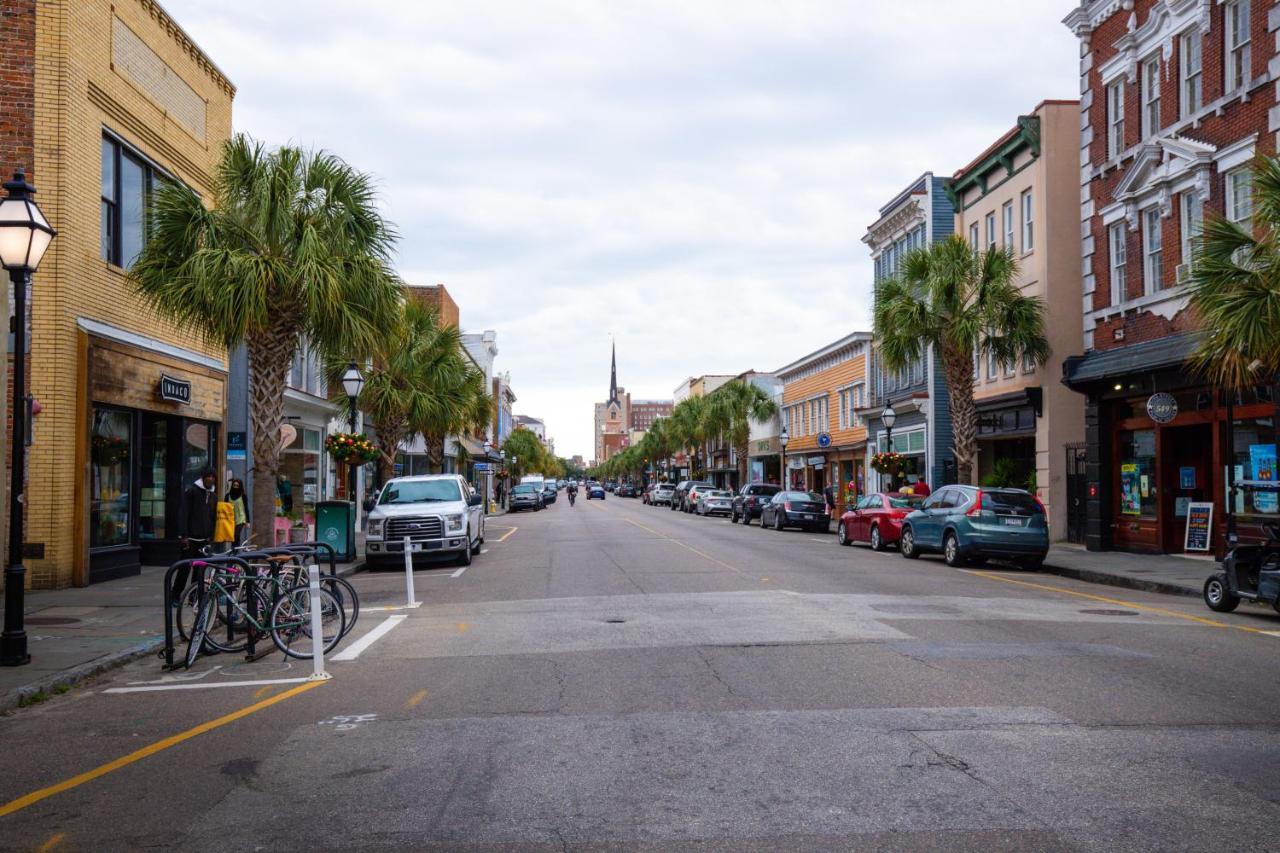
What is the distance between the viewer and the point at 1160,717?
739 centimetres

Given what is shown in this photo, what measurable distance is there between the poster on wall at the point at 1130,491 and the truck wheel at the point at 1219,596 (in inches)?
415

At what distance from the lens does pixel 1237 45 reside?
20.9 m

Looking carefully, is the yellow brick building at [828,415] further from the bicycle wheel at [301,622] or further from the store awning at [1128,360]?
the bicycle wheel at [301,622]

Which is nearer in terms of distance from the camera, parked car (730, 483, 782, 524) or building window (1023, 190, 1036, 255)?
building window (1023, 190, 1036, 255)

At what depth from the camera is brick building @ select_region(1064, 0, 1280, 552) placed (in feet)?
67.6

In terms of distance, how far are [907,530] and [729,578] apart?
26.1ft

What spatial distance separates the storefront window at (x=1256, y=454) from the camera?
19328mm

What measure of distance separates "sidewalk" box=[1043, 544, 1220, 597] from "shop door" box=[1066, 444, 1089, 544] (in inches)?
113

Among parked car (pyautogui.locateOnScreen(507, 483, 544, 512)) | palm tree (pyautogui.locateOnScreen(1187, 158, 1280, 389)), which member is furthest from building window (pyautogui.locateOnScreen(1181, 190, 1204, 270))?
parked car (pyautogui.locateOnScreen(507, 483, 544, 512))

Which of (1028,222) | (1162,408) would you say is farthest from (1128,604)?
(1028,222)

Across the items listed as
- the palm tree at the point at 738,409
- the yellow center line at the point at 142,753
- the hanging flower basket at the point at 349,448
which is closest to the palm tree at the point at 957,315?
the hanging flower basket at the point at 349,448

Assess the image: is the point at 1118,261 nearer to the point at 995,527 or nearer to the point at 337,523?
the point at 995,527

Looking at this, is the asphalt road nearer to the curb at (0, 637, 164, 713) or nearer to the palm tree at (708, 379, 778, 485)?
the curb at (0, 637, 164, 713)

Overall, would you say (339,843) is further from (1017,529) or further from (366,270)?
(1017,529)
